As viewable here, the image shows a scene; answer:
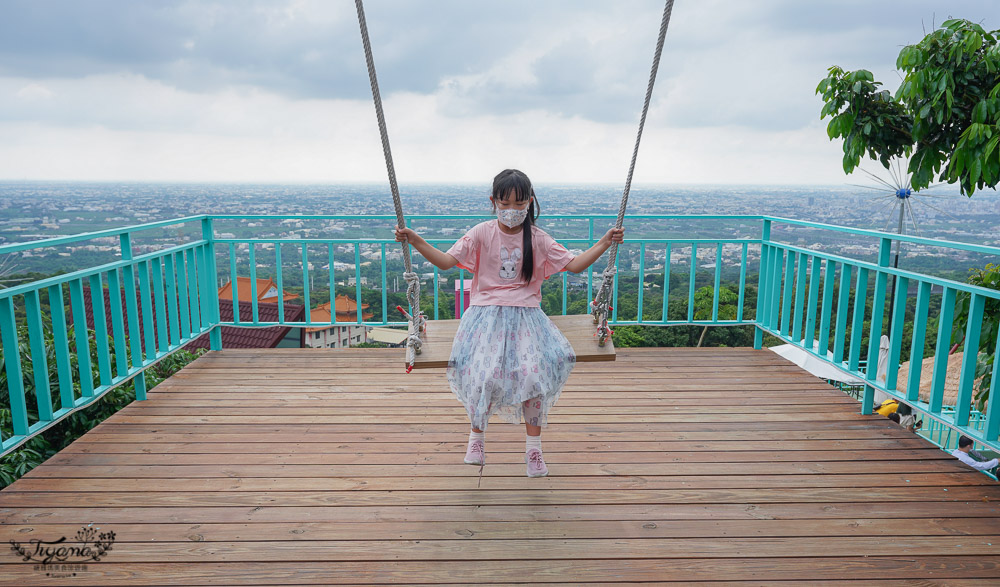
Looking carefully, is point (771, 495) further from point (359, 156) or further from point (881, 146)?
point (359, 156)

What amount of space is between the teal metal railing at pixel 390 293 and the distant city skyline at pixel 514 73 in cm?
67

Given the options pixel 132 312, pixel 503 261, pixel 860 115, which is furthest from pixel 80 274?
pixel 860 115

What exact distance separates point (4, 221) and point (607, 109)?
199 inches

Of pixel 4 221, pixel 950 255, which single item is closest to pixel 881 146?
pixel 950 255

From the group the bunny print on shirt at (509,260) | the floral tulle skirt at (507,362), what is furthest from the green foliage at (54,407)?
the bunny print on shirt at (509,260)

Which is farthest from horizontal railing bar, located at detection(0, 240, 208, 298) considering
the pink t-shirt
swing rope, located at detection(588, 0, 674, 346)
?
swing rope, located at detection(588, 0, 674, 346)

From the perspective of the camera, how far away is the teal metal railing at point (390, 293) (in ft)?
8.28

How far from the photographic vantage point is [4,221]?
16.1 ft

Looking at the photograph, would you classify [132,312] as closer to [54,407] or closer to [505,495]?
[54,407]

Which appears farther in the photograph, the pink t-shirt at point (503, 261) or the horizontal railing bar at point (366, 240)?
the horizontal railing bar at point (366, 240)

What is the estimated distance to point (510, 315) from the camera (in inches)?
88.3

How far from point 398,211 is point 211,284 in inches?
110

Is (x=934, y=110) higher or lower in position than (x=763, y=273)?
higher

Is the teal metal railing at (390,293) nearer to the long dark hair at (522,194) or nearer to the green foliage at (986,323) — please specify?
the green foliage at (986,323)
